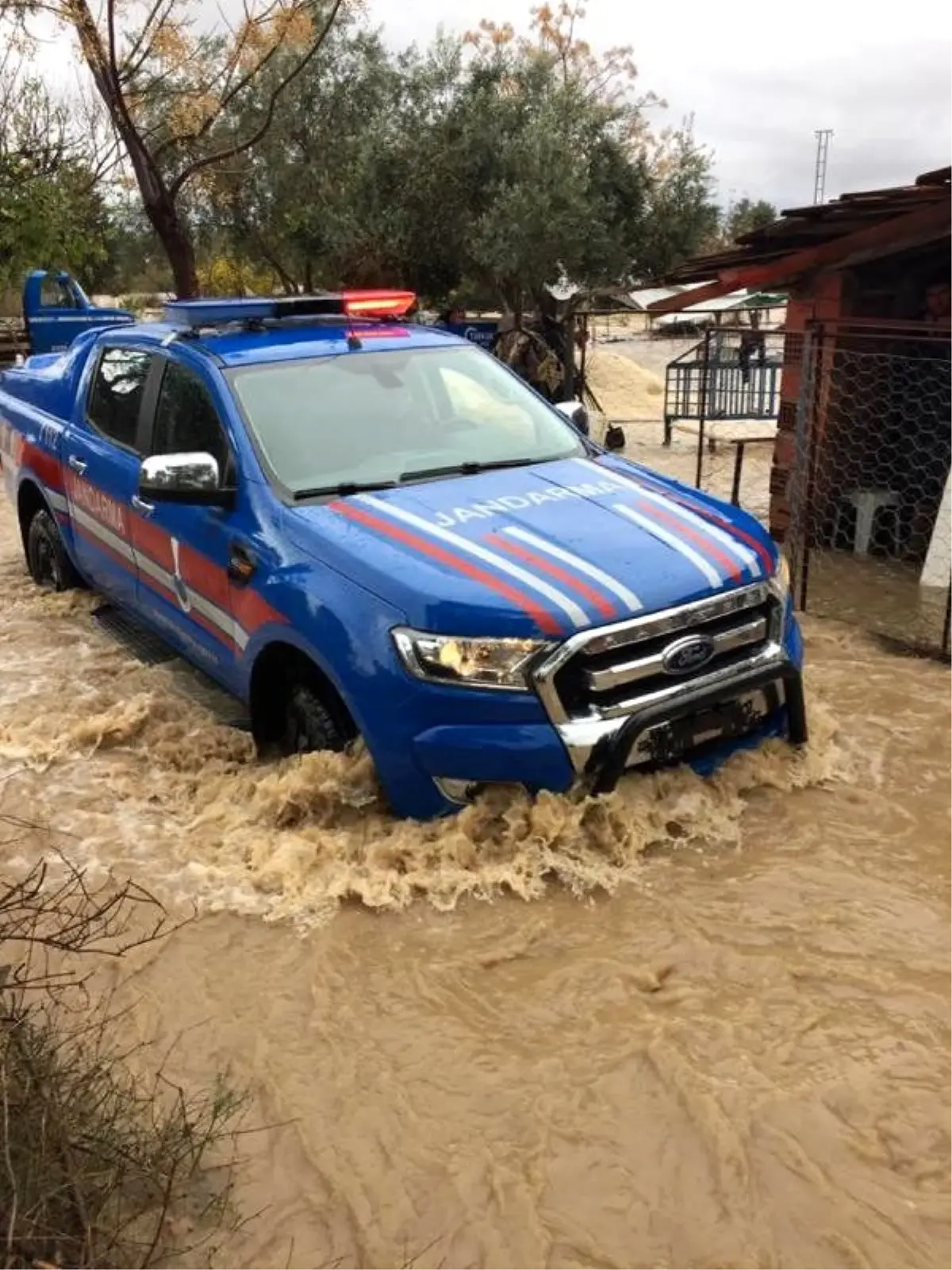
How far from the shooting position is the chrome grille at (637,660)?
11.7 feet

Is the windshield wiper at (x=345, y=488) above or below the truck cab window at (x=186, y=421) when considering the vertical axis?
below

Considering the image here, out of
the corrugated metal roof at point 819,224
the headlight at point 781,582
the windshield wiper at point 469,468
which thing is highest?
the corrugated metal roof at point 819,224

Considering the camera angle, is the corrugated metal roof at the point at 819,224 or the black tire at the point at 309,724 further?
the corrugated metal roof at the point at 819,224

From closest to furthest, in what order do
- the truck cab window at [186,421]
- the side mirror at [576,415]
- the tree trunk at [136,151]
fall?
the truck cab window at [186,421], the side mirror at [576,415], the tree trunk at [136,151]

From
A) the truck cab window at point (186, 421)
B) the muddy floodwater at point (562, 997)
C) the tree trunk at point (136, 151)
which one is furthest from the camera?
the tree trunk at point (136, 151)

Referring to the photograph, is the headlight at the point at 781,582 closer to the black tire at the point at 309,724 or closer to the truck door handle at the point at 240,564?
the black tire at the point at 309,724

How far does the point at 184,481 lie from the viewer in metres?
4.32

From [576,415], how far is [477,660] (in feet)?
7.61

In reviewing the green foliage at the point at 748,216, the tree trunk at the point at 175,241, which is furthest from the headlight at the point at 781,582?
the green foliage at the point at 748,216

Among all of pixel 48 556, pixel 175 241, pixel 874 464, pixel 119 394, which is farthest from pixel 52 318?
pixel 874 464

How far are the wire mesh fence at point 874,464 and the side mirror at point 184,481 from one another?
166 inches

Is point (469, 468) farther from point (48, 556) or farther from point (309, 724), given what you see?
point (48, 556)

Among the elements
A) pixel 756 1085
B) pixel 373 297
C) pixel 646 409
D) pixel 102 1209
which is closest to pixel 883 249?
pixel 373 297

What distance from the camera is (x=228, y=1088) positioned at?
3.01 meters
